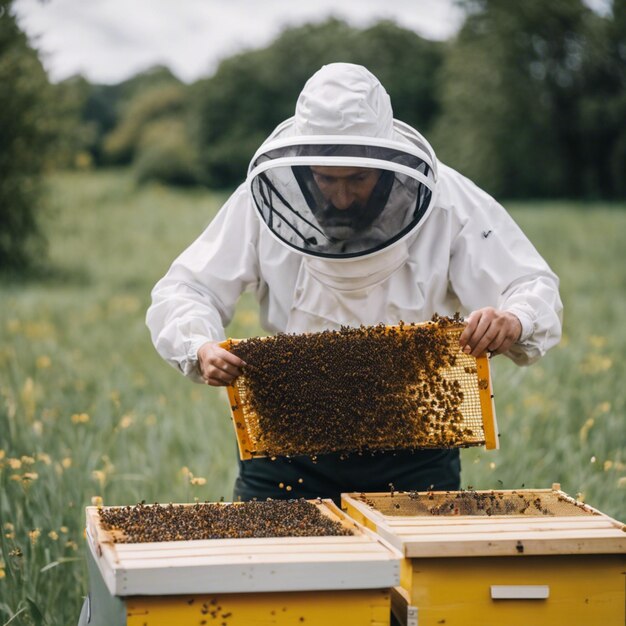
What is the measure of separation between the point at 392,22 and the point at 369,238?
60.1 metres

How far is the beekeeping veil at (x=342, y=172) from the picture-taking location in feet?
11.9

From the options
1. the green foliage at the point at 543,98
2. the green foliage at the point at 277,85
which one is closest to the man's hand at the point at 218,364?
the green foliage at the point at 543,98

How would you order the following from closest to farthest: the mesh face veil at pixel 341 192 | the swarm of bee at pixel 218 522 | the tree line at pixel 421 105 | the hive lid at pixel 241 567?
the hive lid at pixel 241 567 < the swarm of bee at pixel 218 522 < the mesh face veil at pixel 341 192 < the tree line at pixel 421 105

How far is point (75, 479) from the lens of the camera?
5.33 meters

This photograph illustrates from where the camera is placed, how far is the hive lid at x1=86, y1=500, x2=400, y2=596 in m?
2.52

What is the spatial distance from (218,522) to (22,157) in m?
14.9

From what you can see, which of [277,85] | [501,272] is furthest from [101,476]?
[277,85]

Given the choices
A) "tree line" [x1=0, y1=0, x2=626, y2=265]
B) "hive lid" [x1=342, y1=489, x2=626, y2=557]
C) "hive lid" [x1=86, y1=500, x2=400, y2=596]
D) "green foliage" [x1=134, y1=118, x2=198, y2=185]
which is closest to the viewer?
"hive lid" [x1=86, y1=500, x2=400, y2=596]

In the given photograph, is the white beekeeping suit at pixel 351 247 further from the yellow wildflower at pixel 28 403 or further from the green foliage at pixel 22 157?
the green foliage at pixel 22 157

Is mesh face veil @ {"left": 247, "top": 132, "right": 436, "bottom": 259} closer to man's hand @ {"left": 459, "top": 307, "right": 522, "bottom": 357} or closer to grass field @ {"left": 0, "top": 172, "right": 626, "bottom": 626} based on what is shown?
man's hand @ {"left": 459, "top": 307, "right": 522, "bottom": 357}

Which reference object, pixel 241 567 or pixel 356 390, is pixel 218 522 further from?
pixel 356 390

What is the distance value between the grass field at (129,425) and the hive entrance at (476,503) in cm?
24

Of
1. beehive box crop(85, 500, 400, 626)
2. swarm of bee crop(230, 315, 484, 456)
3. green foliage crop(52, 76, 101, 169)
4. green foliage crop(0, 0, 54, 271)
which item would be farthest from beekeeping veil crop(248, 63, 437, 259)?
green foliage crop(52, 76, 101, 169)

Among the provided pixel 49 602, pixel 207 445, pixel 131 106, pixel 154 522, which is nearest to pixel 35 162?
pixel 207 445
